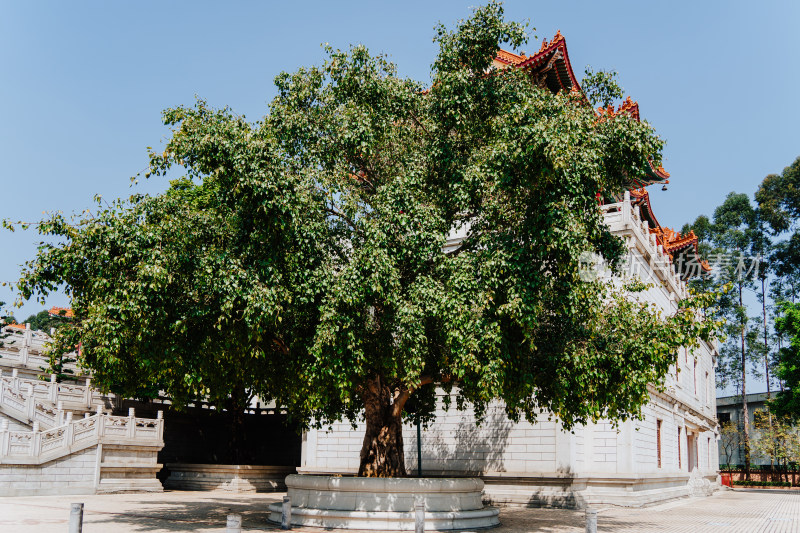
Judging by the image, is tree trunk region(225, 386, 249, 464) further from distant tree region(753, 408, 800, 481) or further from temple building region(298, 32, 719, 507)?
distant tree region(753, 408, 800, 481)

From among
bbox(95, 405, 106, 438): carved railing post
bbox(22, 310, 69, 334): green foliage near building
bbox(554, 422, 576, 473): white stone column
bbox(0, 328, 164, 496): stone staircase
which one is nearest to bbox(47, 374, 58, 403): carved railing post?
bbox(0, 328, 164, 496): stone staircase

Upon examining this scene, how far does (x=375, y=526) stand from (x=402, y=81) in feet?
34.6

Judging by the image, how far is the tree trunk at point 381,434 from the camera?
15602 mm

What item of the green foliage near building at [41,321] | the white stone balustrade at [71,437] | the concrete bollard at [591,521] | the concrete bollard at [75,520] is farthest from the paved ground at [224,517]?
the green foliage near building at [41,321]

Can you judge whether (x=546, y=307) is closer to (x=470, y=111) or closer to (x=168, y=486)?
(x=470, y=111)

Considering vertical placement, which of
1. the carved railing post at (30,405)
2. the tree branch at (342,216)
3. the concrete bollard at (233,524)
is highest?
the tree branch at (342,216)

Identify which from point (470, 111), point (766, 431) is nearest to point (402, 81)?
point (470, 111)

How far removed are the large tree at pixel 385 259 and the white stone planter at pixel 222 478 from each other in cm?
1426

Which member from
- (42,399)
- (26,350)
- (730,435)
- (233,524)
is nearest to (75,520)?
(233,524)

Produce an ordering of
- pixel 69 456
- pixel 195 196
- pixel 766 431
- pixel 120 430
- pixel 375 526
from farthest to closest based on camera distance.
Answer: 1. pixel 766 431
2. pixel 195 196
3. pixel 120 430
4. pixel 69 456
5. pixel 375 526

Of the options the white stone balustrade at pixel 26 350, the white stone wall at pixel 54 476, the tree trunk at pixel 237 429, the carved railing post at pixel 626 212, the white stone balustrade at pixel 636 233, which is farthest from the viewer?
the tree trunk at pixel 237 429

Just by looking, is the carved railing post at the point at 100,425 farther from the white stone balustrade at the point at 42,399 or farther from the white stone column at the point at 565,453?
the white stone column at the point at 565,453

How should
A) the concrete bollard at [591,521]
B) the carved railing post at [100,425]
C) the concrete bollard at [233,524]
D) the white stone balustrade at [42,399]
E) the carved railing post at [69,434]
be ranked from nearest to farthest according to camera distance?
the concrete bollard at [233,524]
the concrete bollard at [591,521]
the carved railing post at [69,434]
the white stone balustrade at [42,399]
the carved railing post at [100,425]

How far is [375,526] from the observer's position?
46.6 feet
